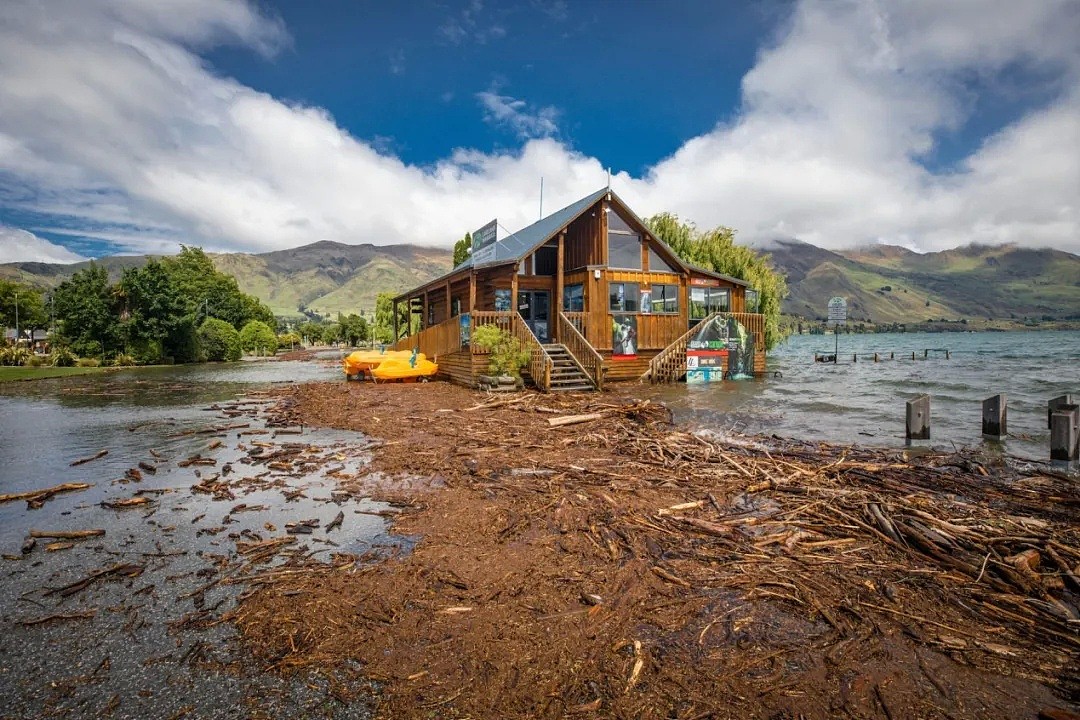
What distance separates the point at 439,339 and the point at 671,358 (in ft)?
33.7

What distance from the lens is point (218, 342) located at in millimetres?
45188

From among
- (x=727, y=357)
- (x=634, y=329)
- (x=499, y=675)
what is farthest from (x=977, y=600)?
(x=727, y=357)

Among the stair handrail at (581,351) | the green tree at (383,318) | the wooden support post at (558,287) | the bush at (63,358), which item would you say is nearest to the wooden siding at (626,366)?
the stair handrail at (581,351)

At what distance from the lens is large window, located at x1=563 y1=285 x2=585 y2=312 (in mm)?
22709

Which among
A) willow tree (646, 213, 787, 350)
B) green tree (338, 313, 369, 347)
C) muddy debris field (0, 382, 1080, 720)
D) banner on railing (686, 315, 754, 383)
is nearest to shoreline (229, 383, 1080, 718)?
muddy debris field (0, 382, 1080, 720)

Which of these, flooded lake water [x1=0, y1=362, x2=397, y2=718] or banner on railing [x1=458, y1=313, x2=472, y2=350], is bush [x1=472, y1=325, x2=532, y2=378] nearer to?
banner on railing [x1=458, y1=313, x2=472, y2=350]

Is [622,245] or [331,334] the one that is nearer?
[622,245]

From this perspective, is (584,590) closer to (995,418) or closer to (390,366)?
(995,418)

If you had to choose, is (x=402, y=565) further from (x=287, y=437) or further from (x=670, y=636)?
(x=287, y=437)

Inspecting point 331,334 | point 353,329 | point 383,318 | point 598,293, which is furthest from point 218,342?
point 331,334

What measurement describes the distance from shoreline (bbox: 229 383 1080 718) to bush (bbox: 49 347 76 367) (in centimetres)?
3849

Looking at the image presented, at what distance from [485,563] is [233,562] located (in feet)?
7.26

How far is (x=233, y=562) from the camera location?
4602 millimetres

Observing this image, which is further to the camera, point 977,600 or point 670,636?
point 977,600
